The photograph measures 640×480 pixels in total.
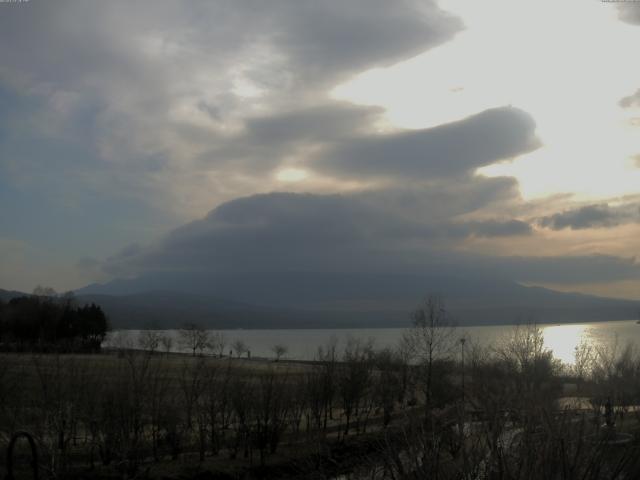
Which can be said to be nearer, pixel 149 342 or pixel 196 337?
pixel 149 342

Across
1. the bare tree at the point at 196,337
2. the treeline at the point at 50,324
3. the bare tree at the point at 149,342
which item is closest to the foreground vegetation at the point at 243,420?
the bare tree at the point at 149,342

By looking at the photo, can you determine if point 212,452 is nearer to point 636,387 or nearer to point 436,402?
point 436,402

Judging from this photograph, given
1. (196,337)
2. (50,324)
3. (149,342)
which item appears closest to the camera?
(50,324)

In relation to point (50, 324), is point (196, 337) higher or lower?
lower

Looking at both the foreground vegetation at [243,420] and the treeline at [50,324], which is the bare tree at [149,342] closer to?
the treeline at [50,324]

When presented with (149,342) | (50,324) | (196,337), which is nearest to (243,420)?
(149,342)

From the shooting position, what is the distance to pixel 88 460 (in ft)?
123

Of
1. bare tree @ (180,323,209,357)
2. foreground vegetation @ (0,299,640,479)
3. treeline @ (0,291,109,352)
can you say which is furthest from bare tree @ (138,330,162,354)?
foreground vegetation @ (0,299,640,479)

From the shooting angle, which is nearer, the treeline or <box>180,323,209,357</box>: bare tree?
the treeline

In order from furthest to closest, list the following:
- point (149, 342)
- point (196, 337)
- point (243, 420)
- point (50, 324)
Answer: point (196, 337) < point (149, 342) < point (50, 324) < point (243, 420)

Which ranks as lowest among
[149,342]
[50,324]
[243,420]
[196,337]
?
[196,337]

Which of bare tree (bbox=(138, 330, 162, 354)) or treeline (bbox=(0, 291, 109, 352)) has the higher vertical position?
treeline (bbox=(0, 291, 109, 352))

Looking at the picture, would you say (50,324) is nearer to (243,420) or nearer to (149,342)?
(149,342)

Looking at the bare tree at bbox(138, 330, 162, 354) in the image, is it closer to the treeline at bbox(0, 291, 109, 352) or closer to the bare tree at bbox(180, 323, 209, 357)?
the treeline at bbox(0, 291, 109, 352)
